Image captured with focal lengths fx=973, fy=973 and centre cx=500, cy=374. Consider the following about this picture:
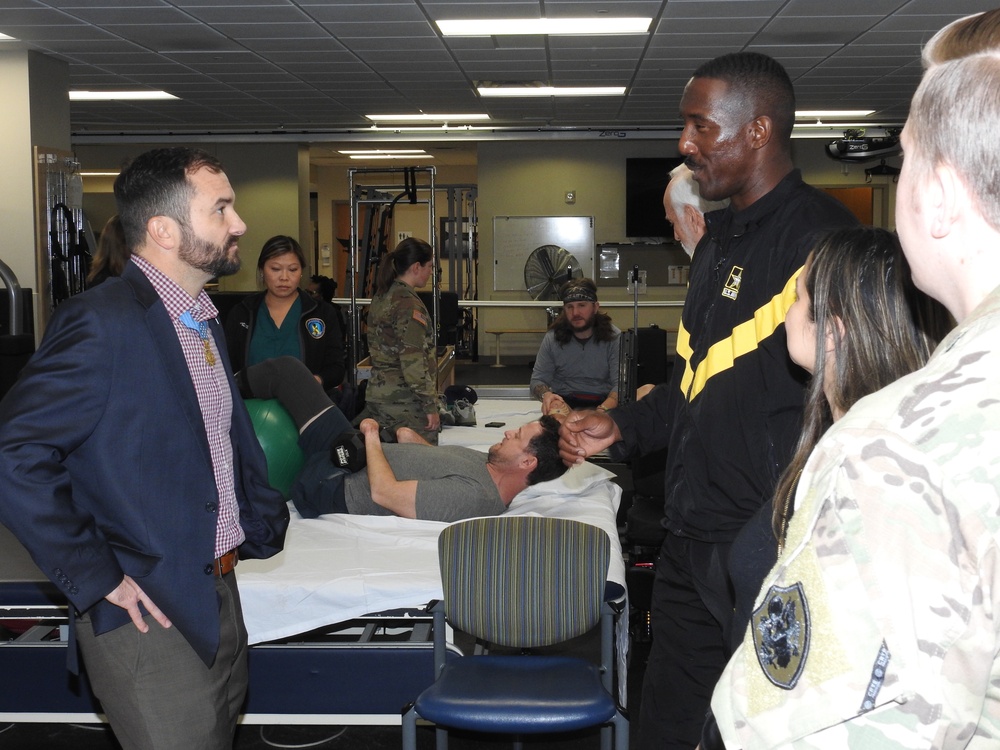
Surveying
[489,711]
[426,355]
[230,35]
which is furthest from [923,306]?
[230,35]

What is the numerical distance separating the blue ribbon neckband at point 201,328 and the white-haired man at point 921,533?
1.40m

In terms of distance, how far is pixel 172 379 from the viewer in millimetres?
1720

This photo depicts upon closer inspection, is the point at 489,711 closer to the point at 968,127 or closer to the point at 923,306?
the point at 923,306

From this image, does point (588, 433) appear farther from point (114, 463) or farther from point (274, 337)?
point (274, 337)

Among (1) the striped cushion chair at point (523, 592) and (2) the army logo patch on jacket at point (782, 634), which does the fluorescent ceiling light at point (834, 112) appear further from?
(2) the army logo patch on jacket at point (782, 634)

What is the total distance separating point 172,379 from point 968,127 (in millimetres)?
1395

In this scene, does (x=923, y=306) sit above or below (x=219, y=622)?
above

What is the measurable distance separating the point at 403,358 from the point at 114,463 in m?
3.15

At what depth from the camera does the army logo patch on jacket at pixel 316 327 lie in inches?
197

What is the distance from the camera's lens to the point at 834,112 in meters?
11.7

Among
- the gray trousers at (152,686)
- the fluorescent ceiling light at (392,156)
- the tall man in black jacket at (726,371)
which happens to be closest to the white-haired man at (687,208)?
the tall man in black jacket at (726,371)

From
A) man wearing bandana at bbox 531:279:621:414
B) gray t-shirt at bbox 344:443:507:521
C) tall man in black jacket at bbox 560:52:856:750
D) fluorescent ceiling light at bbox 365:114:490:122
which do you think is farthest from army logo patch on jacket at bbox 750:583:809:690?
fluorescent ceiling light at bbox 365:114:490:122

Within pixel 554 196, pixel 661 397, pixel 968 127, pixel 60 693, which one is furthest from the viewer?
pixel 554 196

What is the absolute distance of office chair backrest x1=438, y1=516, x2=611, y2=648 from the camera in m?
2.63
